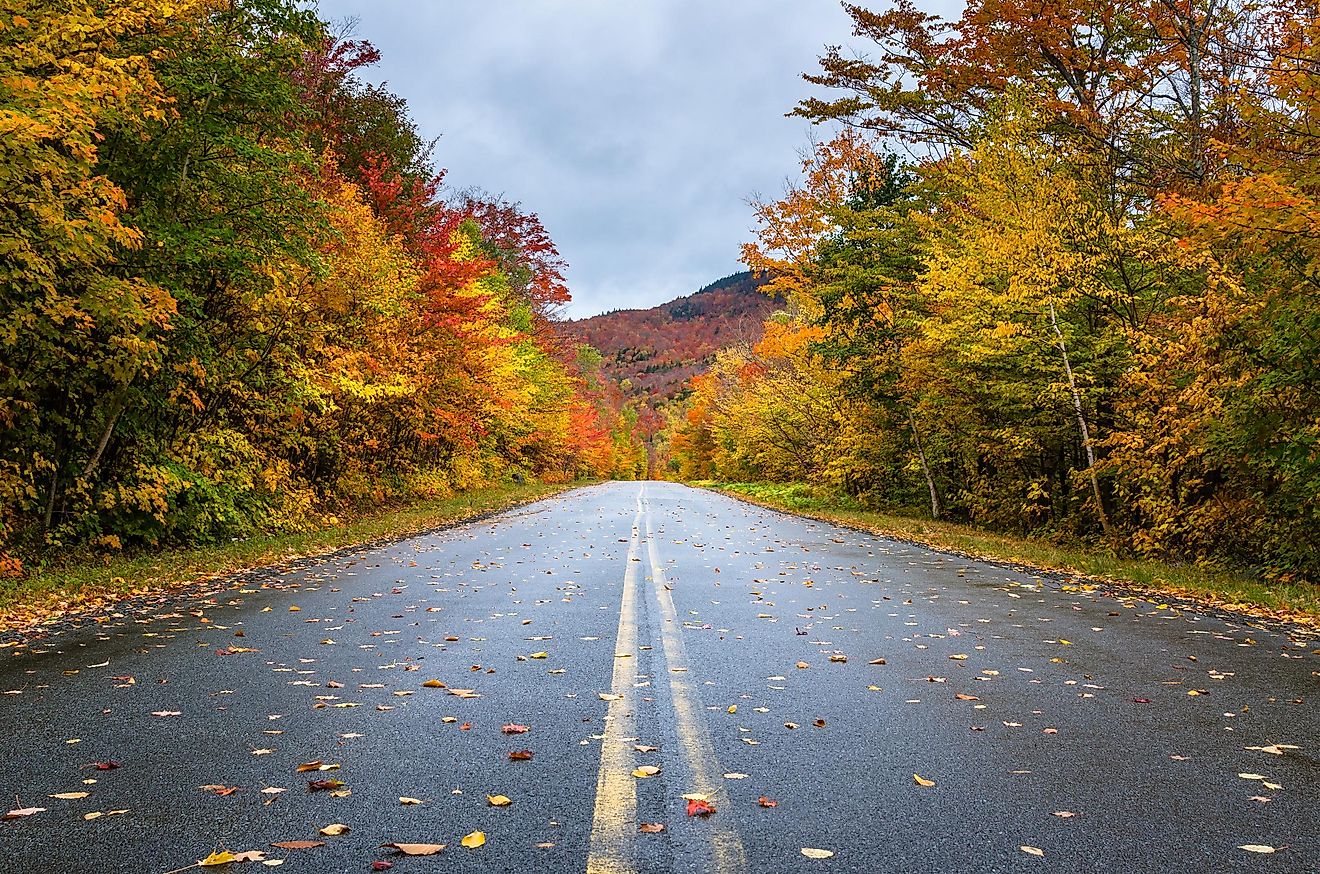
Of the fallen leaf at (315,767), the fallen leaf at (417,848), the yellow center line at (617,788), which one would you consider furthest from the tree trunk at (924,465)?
the fallen leaf at (417,848)

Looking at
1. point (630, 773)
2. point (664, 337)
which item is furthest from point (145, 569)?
point (664, 337)

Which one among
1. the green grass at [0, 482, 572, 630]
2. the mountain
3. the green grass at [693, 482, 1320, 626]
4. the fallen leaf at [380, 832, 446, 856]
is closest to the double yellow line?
the fallen leaf at [380, 832, 446, 856]

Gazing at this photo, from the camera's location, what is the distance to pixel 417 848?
3.04 meters

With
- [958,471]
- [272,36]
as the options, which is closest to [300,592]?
[272,36]

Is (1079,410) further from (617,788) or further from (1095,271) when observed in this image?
(617,788)

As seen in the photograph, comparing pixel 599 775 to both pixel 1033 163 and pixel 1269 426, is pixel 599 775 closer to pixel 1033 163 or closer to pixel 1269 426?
pixel 1269 426

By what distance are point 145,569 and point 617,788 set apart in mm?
9276

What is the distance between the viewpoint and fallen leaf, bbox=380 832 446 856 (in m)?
3.00

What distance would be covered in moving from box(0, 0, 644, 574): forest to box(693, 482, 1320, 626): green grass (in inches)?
456

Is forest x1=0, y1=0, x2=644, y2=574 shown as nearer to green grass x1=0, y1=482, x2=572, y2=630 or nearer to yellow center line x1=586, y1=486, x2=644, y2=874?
green grass x1=0, y1=482, x2=572, y2=630

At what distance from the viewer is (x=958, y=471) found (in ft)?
80.7

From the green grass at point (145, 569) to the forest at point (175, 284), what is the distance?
0.57m

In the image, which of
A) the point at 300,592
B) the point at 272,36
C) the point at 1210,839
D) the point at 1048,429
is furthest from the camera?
the point at 1048,429

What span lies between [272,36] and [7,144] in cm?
546
